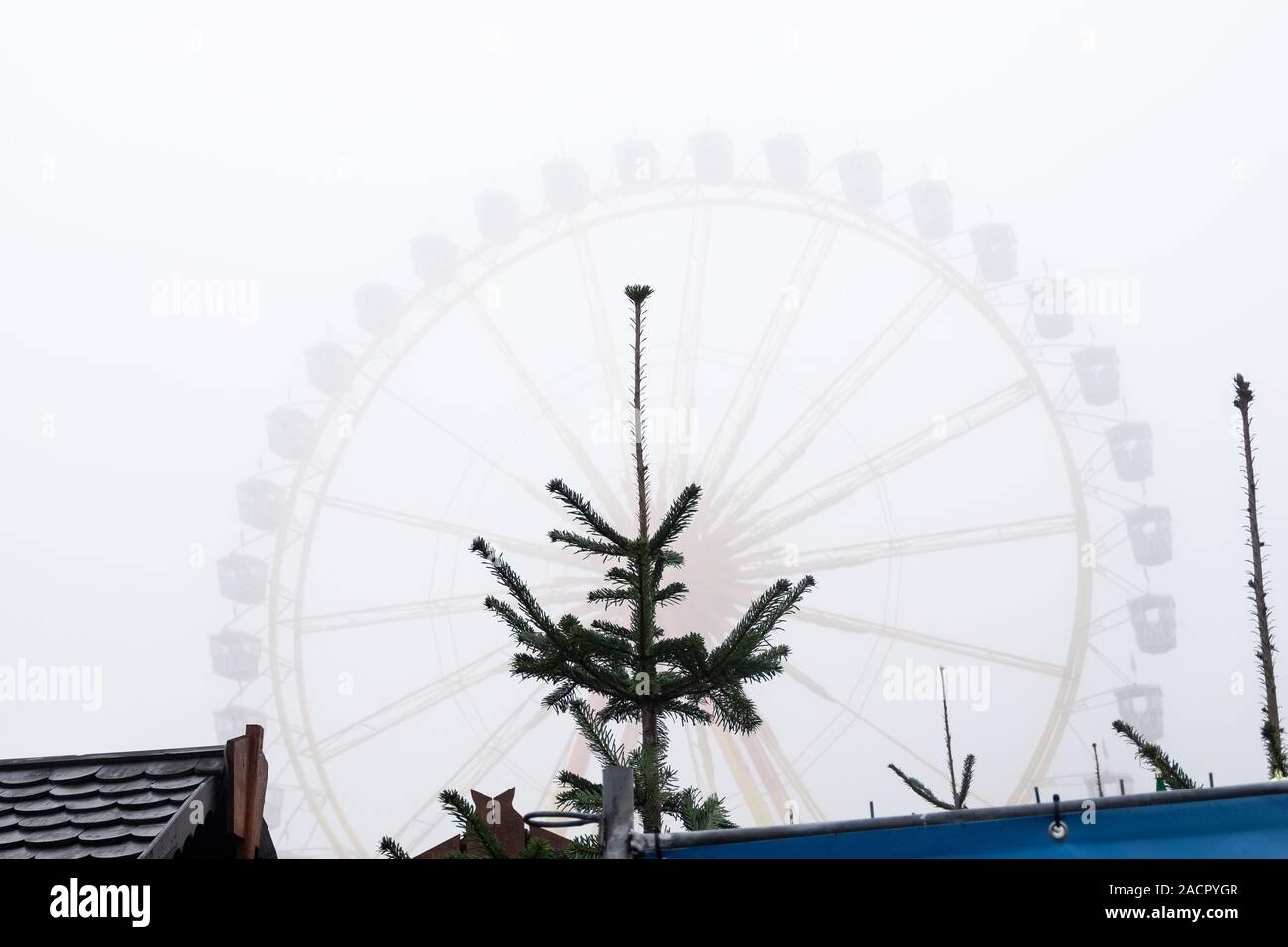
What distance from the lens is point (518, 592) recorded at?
6.22m

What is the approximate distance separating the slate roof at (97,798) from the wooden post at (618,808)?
2.19 m

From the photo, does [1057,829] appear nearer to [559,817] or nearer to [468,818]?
[559,817]

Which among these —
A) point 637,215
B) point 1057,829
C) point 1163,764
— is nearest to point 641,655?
point 1163,764

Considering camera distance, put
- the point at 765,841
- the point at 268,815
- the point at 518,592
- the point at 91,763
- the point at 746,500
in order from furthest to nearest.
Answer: the point at 268,815
the point at 746,500
the point at 518,592
the point at 91,763
the point at 765,841

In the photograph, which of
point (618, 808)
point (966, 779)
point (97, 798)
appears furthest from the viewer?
point (966, 779)

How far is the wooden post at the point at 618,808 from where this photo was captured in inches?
110

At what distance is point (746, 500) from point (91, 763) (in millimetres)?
17826

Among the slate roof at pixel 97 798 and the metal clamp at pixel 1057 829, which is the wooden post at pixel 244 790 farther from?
the metal clamp at pixel 1057 829

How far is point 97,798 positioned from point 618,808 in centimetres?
285

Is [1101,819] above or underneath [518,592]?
underneath

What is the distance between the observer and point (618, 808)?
2.88 m
